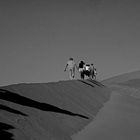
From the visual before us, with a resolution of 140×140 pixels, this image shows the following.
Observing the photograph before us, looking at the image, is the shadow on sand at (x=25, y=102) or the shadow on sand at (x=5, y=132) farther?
the shadow on sand at (x=25, y=102)

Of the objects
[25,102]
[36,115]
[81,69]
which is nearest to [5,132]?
[36,115]

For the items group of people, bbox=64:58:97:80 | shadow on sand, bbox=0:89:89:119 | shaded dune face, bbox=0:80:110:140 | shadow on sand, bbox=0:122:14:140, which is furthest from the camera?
group of people, bbox=64:58:97:80

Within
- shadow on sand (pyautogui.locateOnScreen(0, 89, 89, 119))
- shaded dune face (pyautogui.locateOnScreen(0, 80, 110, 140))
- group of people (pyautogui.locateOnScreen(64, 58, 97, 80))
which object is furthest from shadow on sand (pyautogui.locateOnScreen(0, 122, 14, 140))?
group of people (pyautogui.locateOnScreen(64, 58, 97, 80))

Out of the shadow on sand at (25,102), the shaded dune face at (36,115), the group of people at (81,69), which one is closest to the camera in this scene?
the shaded dune face at (36,115)

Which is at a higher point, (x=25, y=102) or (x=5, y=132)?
(x=25, y=102)

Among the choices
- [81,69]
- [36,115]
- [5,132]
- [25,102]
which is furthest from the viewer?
[81,69]

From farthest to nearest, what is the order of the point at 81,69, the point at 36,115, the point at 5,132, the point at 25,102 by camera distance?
the point at 81,69, the point at 25,102, the point at 36,115, the point at 5,132

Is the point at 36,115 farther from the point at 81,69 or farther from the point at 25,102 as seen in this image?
the point at 81,69

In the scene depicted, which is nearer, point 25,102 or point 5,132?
point 5,132

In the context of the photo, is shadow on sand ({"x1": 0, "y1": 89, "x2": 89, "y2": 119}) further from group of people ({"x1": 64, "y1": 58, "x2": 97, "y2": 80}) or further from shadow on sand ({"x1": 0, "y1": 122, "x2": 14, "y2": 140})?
group of people ({"x1": 64, "y1": 58, "x2": 97, "y2": 80})

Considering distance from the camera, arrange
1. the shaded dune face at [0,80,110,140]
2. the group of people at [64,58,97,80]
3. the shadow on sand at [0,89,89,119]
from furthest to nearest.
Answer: the group of people at [64,58,97,80], the shadow on sand at [0,89,89,119], the shaded dune face at [0,80,110,140]

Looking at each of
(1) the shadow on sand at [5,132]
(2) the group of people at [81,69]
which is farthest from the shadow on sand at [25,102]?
(2) the group of people at [81,69]

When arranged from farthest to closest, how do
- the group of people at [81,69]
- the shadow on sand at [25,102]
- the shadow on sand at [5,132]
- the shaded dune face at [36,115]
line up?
the group of people at [81,69]
the shadow on sand at [25,102]
the shaded dune face at [36,115]
the shadow on sand at [5,132]

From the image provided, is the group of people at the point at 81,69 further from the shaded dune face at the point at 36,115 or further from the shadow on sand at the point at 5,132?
the shadow on sand at the point at 5,132
